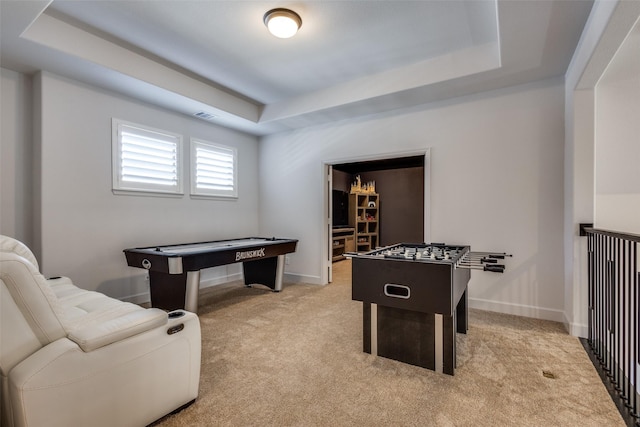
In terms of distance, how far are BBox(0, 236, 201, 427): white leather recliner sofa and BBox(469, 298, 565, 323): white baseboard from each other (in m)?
3.06

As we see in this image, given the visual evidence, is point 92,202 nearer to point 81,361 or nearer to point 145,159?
point 145,159

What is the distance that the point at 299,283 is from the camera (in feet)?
15.6

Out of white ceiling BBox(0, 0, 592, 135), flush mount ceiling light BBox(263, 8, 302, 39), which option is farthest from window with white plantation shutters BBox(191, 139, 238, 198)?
flush mount ceiling light BBox(263, 8, 302, 39)

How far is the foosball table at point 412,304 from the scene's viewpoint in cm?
192

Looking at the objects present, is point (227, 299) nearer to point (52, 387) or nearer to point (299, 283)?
point (299, 283)

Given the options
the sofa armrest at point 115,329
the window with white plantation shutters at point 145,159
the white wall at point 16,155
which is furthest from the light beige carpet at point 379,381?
the white wall at point 16,155

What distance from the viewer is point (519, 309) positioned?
10.5 feet

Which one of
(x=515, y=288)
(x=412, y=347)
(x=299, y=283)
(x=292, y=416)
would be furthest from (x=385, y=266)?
(x=299, y=283)

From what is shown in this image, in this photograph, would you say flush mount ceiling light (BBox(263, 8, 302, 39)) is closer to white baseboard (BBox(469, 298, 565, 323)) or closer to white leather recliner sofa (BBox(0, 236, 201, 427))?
white leather recliner sofa (BBox(0, 236, 201, 427))

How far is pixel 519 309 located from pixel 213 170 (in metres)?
4.35

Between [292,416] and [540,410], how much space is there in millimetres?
1381

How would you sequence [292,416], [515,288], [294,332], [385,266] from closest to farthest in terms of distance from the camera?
[292,416], [385,266], [294,332], [515,288]

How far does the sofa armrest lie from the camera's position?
130cm

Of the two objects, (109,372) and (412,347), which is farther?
(412,347)
